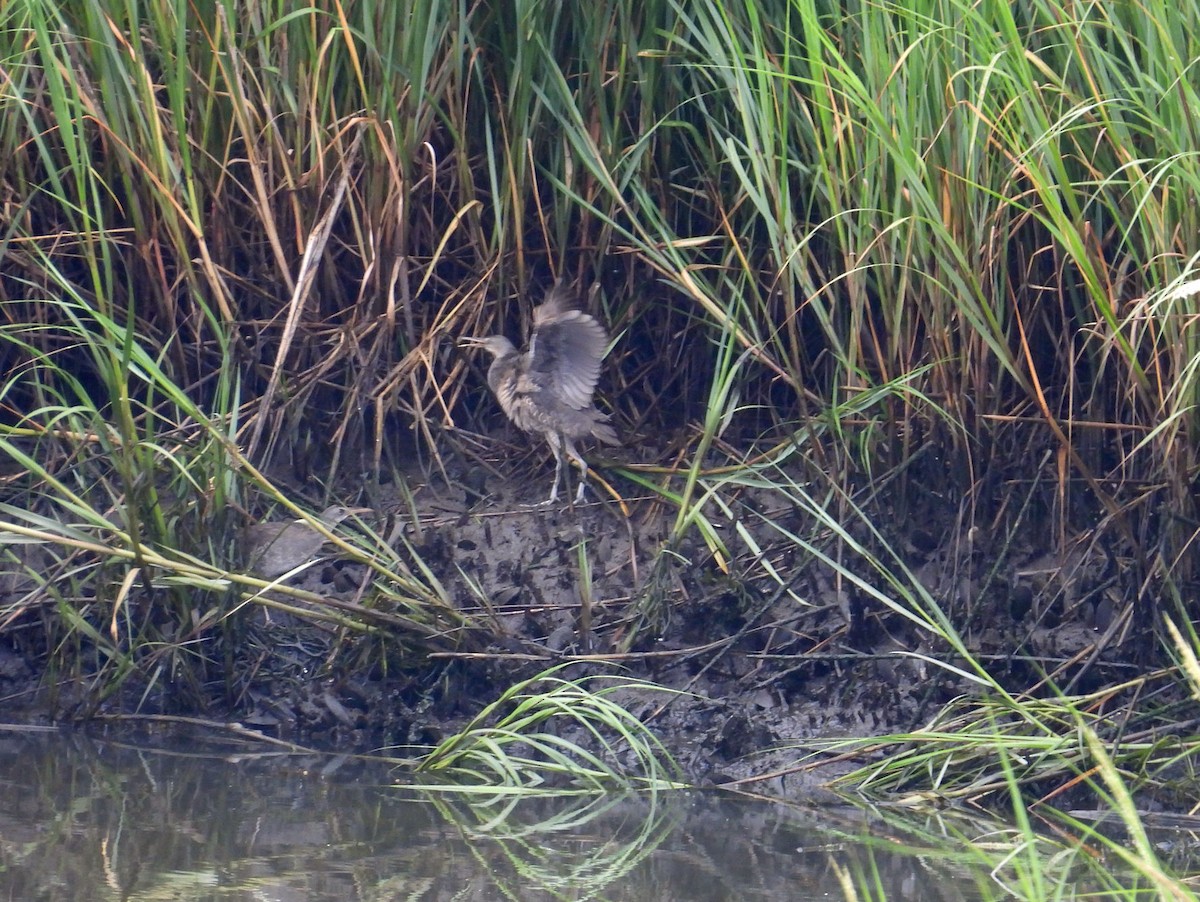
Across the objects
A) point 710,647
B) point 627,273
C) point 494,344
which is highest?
point 627,273

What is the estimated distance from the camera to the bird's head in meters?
3.80

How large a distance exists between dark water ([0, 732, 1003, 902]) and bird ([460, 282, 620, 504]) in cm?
105

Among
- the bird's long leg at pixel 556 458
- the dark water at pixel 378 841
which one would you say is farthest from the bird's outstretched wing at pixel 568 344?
the dark water at pixel 378 841

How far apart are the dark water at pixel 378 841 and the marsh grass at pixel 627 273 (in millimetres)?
332

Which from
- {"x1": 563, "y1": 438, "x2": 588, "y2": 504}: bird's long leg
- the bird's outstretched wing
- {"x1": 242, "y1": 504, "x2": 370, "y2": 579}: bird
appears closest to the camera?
{"x1": 242, "y1": 504, "x2": 370, "y2": 579}: bird

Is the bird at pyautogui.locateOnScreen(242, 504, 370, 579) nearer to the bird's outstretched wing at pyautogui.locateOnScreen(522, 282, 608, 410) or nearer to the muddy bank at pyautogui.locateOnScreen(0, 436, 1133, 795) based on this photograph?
the muddy bank at pyautogui.locateOnScreen(0, 436, 1133, 795)

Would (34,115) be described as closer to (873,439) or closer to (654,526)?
(654,526)

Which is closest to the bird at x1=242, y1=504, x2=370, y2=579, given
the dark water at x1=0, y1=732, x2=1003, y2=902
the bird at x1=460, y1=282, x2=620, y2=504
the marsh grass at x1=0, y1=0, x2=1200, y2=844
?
the marsh grass at x1=0, y1=0, x2=1200, y2=844

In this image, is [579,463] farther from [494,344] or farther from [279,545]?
[279,545]

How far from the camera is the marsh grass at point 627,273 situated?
3.13 metres

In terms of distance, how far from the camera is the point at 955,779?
2975 mm

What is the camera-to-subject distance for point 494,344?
3.80m

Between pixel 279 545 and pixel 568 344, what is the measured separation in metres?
0.95

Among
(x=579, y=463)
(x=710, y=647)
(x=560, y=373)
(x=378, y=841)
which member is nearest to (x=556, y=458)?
(x=579, y=463)
